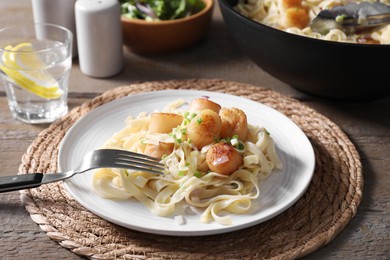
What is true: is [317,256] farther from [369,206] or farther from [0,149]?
[0,149]

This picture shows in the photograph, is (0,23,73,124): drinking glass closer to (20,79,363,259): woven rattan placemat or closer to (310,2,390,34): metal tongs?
(20,79,363,259): woven rattan placemat

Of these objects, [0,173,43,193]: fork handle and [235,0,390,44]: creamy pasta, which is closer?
[0,173,43,193]: fork handle

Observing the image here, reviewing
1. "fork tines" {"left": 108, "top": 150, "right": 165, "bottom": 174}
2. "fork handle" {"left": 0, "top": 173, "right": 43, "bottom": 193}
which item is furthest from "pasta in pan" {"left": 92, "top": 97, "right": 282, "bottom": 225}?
"fork handle" {"left": 0, "top": 173, "right": 43, "bottom": 193}

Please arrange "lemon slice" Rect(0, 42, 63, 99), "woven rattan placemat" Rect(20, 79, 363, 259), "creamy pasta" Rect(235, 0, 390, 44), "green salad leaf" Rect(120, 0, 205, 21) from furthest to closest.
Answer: "green salad leaf" Rect(120, 0, 205, 21)
"creamy pasta" Rect(235, 0, 390, 44)
"lemon slice" Rect(0, 42, 63, 99)
"woven rattan placemat" Rect(20, 79, 363, 259)

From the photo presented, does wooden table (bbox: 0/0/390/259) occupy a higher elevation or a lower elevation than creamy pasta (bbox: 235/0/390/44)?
lower

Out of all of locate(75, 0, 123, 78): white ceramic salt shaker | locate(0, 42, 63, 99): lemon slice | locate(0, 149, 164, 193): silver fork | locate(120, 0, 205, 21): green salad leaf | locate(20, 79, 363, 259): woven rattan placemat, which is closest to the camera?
locate(20, 79, 363, 259): woven rattan placemat

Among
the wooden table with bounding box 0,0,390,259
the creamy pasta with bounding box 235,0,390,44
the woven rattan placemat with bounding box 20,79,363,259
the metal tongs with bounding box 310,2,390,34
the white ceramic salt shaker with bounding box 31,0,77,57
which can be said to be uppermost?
the metal tongs with bounding box 310,2,390,34

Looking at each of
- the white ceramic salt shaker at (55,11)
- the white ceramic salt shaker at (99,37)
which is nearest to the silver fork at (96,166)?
the white ceramic salt shaker at (99,37)

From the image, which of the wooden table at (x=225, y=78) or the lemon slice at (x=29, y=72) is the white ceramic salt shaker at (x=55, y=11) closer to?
the wooden table at (x=225, y=78)
